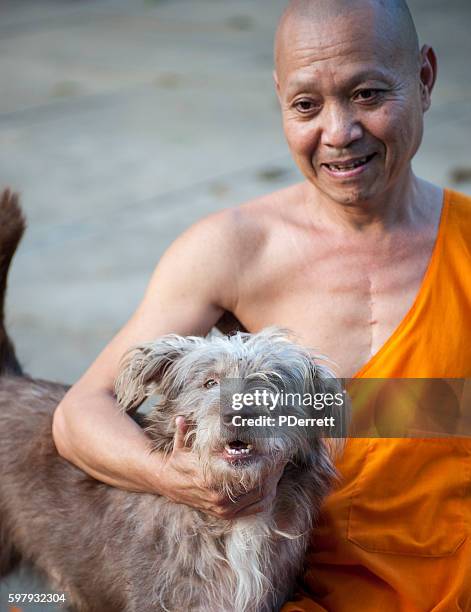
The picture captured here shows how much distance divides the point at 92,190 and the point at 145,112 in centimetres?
175

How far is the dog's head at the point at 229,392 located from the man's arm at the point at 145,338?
2.6 inches

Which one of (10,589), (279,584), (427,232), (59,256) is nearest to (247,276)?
(427,232)

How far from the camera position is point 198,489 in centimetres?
226

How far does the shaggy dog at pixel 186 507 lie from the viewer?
7.22ft

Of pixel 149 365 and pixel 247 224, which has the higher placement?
pixel 247 224

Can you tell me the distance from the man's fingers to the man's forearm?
0.39 ft

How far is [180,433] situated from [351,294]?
73 centimetres

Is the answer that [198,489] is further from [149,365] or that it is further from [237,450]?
[149,365]

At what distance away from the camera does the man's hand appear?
2240 millimetres

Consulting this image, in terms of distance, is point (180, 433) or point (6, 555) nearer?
point (180, 433)

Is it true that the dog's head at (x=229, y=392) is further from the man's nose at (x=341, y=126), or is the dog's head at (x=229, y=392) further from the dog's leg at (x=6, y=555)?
the dog's leg at (x=6, y=555)

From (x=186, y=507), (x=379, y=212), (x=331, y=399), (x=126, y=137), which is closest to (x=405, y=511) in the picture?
(x=331, y=399)

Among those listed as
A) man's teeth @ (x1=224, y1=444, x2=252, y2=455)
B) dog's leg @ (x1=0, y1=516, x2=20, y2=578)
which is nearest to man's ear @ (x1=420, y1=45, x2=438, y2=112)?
man's teeth @ (x1=224, y1=444, x2=252, y2=455)

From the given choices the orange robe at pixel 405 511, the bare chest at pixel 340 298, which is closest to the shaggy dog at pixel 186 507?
the orange robe at pixel 405 511
